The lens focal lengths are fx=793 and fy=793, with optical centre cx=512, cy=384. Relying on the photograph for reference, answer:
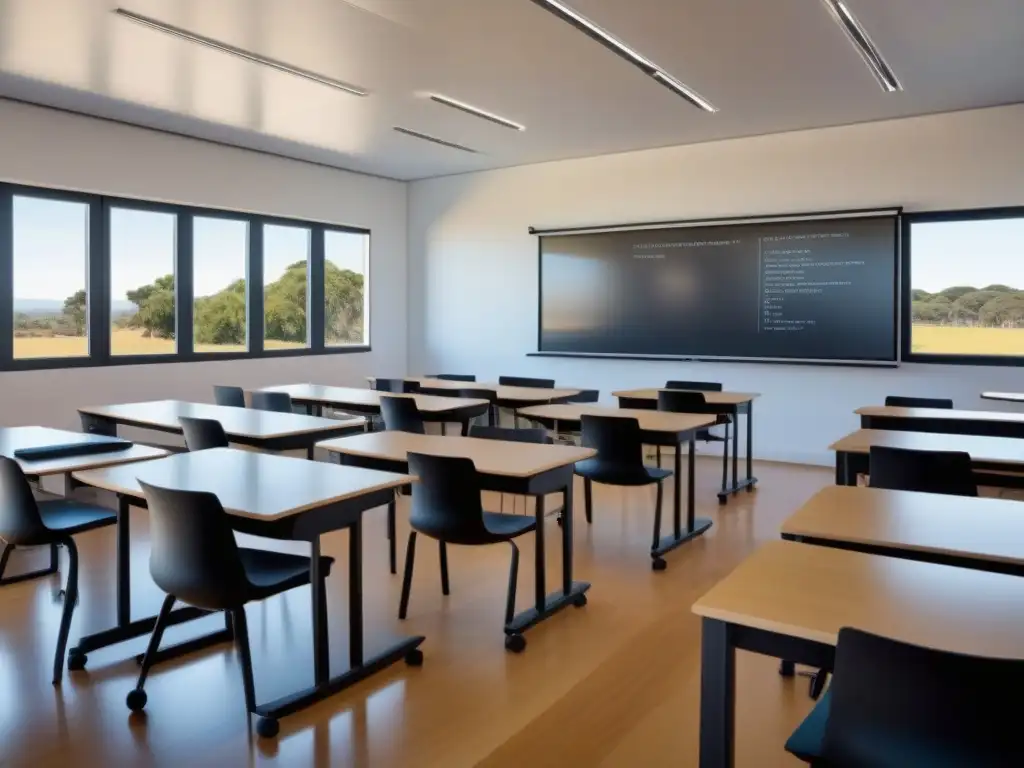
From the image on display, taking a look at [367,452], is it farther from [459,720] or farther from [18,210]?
[18,210]

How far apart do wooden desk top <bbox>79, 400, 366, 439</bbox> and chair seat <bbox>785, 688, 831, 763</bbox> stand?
319 cm

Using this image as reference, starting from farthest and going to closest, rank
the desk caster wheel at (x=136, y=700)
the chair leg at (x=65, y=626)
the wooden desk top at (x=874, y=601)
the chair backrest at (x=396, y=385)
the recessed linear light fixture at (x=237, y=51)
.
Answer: the chair backrest at (x=396, y=385) < the recessed linear light fixture at (x=237, y=51) < the chair leg at (x=65, y=626) < the desk caster wheel at (x=136, y=700) < the wooden desk top at (x=874, y=601)

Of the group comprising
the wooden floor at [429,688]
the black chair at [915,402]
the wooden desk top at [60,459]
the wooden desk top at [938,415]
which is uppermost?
the black chair at [915,402]

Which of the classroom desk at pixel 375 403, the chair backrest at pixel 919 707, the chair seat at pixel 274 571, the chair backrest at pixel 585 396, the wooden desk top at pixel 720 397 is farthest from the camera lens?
the chair backrest at pixel 585 396

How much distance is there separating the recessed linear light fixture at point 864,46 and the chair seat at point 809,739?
4.05 metres

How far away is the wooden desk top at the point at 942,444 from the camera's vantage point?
3.37 metres

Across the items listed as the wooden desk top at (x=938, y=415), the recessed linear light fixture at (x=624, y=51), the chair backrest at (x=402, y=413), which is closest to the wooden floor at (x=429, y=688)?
the chair backrest at (x=402, y=413)

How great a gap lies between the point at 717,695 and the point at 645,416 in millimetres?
3203

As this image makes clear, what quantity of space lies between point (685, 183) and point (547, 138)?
4.79ft

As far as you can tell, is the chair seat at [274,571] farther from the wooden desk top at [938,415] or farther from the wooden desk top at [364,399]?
the wooden desk top at [938,415]

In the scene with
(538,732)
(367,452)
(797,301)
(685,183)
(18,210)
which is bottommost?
(538,732)

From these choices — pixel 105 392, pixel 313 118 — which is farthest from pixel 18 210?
pixel 313 118

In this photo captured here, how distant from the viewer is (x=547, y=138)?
7.64 meters

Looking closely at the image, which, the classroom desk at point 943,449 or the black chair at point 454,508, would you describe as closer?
the black chair at point 454,508
